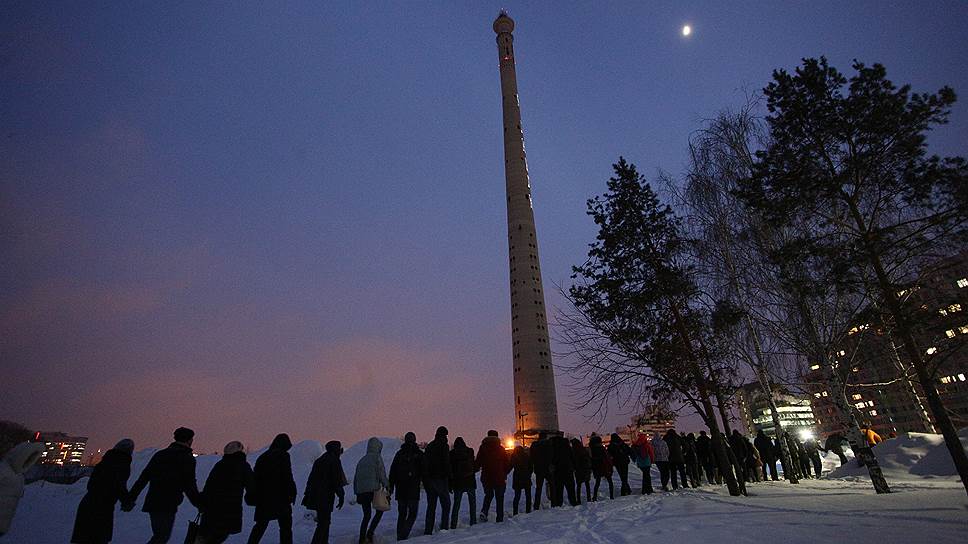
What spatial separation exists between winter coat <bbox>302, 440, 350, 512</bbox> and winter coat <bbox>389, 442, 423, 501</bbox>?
1.15m

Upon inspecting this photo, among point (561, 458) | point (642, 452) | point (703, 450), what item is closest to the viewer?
point (561, 458)

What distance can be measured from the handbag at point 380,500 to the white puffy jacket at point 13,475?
4476 millimetres

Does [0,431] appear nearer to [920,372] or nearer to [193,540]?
[193,540]

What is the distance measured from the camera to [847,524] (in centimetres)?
601

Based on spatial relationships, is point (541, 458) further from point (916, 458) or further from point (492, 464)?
point (916, 458)

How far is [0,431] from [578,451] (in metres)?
103

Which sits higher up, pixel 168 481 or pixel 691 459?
pixel 691 459

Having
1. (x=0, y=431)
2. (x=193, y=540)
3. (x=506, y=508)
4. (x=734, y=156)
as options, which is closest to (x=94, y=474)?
(x=193, y=540)

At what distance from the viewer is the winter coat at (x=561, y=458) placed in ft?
36.2

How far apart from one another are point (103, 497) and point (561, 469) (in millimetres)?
8763

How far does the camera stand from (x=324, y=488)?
7160 millimetres

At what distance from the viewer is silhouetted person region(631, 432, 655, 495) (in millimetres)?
13195

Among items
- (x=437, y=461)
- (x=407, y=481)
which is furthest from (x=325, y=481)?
(x=437, y=461)

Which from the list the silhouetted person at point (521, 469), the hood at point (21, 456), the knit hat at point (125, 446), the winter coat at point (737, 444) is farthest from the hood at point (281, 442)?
the winter coat at point (737, 444)
